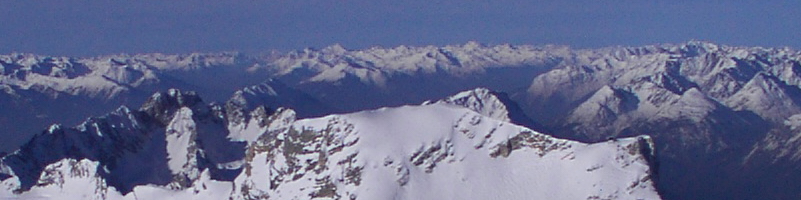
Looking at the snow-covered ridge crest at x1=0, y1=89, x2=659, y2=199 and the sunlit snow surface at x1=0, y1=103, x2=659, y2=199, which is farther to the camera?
the sunlit snow surface at x1=0, y1=103, x2=659, y2=199

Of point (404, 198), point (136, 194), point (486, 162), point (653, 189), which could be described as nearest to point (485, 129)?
point (486, 162)

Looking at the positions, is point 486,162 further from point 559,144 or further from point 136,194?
point 136,194

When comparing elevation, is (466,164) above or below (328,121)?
below

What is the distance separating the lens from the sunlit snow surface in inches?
5842

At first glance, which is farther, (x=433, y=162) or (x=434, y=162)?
(x=434, y=162)

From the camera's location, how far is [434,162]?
524 ft

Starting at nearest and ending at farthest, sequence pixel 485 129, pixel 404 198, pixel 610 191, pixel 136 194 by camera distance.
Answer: pixel 610 191
pixel 404 198
pixel 485 129
pixel 136 194

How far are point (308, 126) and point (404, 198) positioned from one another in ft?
70.4

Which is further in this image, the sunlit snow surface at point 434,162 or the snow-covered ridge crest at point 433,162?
the sunlit snow surface at point 434,162

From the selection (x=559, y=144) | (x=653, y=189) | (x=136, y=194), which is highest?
(x=136, y=194)

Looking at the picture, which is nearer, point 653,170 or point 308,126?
point 653,170

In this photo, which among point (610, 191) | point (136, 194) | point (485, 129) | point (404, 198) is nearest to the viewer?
point (610, 191)

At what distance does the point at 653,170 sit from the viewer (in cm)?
14850

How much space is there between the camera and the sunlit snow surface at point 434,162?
14838 cm
